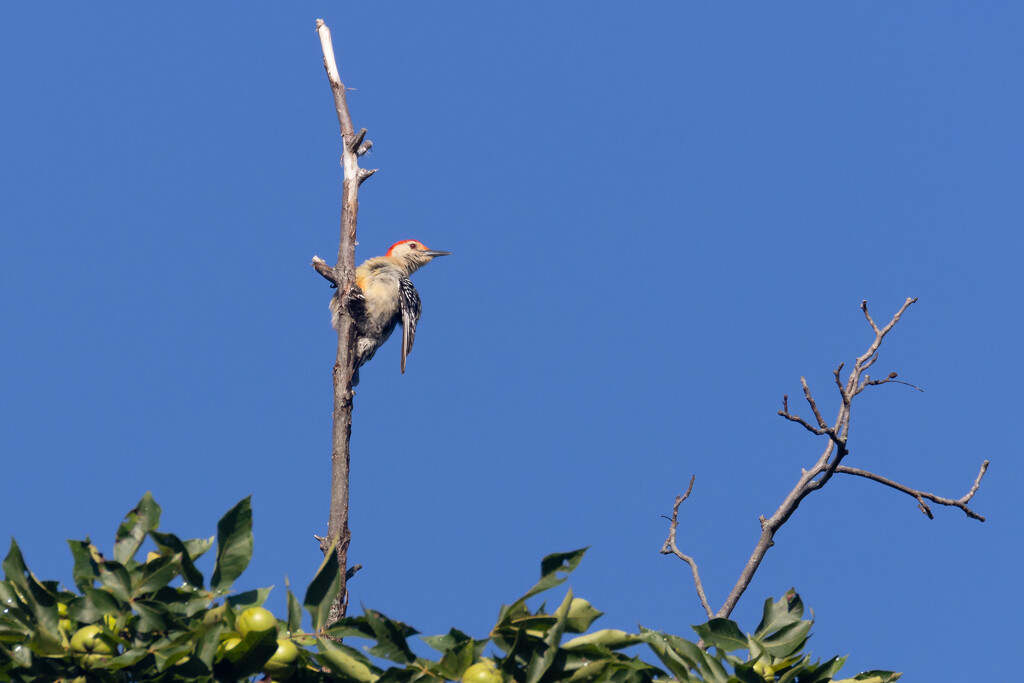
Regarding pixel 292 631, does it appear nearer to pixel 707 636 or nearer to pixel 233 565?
pixel 233 565

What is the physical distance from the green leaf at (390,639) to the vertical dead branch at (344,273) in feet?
9.28

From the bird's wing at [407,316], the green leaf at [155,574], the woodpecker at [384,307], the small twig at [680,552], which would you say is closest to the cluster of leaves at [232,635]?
the green leaf at [155,574]

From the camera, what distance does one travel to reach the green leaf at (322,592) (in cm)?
396

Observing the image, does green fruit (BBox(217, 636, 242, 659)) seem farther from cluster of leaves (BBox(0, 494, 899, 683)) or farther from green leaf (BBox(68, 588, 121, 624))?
green leaf (BBox(68, 588, 121, 624))

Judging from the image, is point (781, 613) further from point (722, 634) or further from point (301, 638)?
point (301, 638)

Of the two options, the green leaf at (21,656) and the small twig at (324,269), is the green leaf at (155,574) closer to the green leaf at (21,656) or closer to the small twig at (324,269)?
the green leaf at (21,656)

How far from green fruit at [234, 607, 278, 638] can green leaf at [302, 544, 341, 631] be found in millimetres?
175

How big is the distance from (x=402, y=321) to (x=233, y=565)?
7933 millimetres

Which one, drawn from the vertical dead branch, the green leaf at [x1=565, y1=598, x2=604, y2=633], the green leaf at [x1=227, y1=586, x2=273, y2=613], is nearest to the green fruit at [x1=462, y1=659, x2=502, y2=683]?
the green leaf at [x1=565, y1=598, x2=604, y2=633]

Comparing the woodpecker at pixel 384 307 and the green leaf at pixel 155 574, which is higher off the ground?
the woodpecker at pixel 384 307

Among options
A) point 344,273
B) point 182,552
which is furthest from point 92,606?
point 344,273

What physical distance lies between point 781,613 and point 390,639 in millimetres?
1695

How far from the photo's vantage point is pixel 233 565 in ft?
12.8

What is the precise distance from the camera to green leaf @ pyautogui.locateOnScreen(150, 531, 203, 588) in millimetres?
3789
